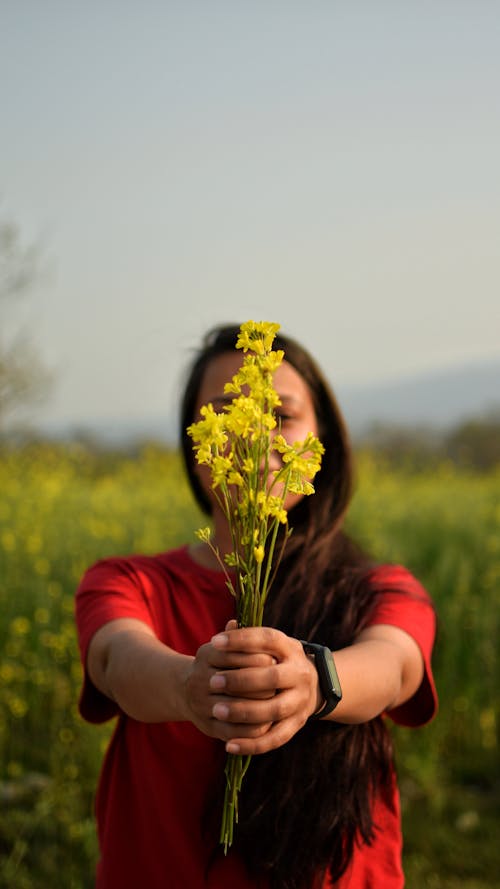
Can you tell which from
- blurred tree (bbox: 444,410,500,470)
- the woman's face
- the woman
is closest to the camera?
the woman

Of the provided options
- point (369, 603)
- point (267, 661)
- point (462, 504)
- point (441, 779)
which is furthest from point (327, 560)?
point (462, 504)

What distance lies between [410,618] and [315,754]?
31cm

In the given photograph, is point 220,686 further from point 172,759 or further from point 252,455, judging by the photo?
point 172,759

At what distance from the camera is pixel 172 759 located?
172 cm

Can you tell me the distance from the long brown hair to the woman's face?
0.06 m

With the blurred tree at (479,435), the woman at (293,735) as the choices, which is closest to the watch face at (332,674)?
the woman at (293,735)

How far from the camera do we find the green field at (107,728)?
3.56 meters

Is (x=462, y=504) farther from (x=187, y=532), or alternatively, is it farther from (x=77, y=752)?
(x=77, y=752)

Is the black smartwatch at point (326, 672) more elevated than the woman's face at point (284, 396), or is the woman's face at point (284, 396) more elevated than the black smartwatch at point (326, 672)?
the woman's face at point (284, 396)

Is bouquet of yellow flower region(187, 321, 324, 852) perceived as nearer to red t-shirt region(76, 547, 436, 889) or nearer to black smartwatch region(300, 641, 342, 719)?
black smartwatch region(300, 641, 342, 719)

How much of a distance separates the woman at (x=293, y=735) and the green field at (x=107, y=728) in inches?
69.8

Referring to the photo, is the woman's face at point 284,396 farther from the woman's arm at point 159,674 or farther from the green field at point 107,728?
the green field at point 107,728

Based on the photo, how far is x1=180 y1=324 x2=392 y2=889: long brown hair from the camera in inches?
63.3

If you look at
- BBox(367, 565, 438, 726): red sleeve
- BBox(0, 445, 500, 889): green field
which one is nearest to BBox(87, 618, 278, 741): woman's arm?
BBox(367, 565, 438, 726): red sleeve
